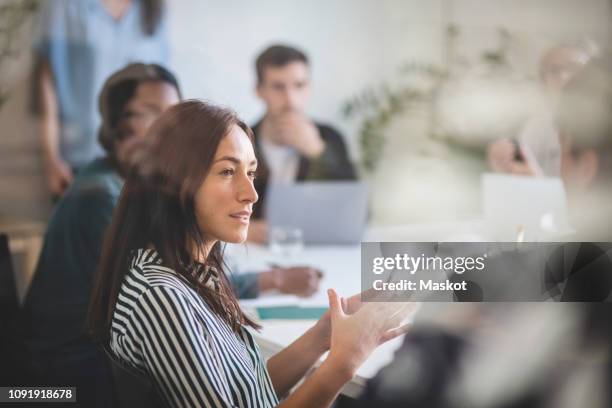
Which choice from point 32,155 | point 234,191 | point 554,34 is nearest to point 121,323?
point 234,191

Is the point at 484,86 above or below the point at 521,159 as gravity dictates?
above

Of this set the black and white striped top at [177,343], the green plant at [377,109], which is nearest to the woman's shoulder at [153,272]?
the black and white striped top at [177,343]

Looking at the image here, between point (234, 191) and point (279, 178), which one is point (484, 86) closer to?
point (279, 178)

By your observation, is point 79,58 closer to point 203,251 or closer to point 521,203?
point 521,203

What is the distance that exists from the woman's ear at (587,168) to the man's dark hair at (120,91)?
979 mm

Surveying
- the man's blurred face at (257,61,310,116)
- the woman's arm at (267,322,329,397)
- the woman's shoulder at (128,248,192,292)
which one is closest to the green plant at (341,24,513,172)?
the man's blurred face at (257,61,310,116)

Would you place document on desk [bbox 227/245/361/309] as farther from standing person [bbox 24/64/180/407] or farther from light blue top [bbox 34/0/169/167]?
light blue top [bbox 34/0/169/167]

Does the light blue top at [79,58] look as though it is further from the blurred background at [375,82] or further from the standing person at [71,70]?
the blurred background at [375,82]

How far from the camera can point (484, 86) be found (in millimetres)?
3381

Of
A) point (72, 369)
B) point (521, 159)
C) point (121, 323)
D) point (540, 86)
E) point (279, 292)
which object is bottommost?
point (72, 369)

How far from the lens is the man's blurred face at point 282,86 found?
3236 mm

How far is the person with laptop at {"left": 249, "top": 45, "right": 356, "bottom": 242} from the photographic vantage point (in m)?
3.18

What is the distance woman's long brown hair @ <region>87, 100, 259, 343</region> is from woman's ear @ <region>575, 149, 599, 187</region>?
0.89m

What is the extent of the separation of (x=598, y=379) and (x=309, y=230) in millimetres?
1341
